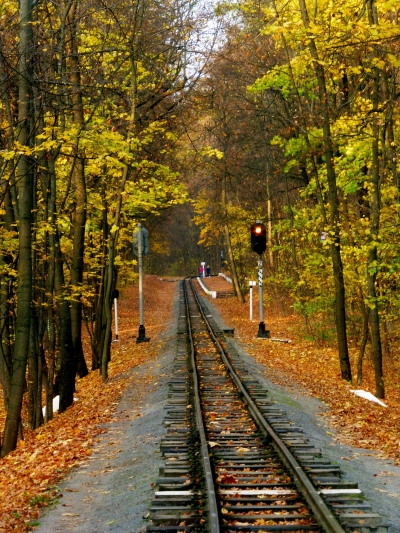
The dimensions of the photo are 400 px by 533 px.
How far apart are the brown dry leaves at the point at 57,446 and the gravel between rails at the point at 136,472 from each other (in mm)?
246

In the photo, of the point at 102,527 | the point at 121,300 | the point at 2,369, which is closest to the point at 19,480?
the point at 102,527

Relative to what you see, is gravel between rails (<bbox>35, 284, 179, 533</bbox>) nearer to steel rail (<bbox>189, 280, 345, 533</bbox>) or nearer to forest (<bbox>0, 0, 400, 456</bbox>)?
steel rail (<bbox>189, 280, 345, 533</bbox>)

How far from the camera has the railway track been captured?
6.80m

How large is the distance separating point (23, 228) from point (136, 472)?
19.6 ft

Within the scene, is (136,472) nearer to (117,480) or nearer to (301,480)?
(117,480)

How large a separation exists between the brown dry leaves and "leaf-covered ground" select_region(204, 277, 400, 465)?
158 inches

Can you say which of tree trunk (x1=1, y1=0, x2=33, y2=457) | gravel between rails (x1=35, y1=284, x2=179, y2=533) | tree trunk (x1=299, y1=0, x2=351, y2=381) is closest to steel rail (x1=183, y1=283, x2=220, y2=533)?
gravel between rails (x1=35, y1=284, x2=179, y2=533)

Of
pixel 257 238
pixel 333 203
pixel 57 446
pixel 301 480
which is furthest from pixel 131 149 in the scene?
pixel 301 480

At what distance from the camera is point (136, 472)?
9.23m

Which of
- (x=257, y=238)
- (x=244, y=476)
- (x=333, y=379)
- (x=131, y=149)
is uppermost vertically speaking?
(x=131, y=149)

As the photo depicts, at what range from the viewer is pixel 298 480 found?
8.09 meters

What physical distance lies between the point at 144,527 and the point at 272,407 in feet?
21.6

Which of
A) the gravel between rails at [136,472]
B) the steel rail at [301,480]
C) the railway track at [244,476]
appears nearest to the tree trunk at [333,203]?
the gravel between rails at [136,472]

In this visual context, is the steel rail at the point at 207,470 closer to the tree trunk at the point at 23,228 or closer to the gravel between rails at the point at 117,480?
the gravel between rails at the point at 117,480
